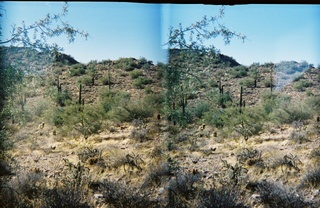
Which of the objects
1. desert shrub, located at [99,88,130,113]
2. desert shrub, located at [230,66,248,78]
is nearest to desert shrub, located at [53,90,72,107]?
desert shrub, located at [99,88,130,113]

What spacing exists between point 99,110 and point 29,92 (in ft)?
2.35

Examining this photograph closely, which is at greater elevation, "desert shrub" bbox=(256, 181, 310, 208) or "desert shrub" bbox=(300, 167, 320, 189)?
"desert shrub" bbox=(300, 167, 320, 189)

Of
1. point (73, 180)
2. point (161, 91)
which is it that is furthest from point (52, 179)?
point (161, 91)

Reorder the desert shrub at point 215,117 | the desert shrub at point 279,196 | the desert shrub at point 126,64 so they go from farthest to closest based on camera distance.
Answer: the desert shrub at point 215,117 < the desert shrub at point 126,64 < the desert shrub at point 279,196

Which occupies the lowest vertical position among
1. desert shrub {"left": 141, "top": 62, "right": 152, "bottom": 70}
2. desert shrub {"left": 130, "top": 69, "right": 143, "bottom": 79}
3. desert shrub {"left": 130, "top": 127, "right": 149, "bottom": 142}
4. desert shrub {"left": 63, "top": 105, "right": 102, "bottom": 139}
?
desert shrub {"left": 130, "top": 127, "right": 149, "bottom": 142}

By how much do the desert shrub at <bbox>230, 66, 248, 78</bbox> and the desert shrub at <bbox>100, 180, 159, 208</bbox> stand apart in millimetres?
1544

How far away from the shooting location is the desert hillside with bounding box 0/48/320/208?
10.7 feet

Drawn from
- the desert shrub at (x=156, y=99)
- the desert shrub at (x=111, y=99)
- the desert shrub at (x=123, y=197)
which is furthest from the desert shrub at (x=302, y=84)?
the desert shrub at (x=123, y=197)

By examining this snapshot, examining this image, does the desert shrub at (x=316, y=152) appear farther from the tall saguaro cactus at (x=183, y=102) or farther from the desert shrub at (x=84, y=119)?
the desert shrub at (x=84, y=119)

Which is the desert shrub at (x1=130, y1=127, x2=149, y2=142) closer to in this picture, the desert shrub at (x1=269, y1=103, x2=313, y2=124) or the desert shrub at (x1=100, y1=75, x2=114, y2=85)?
the desert shrub at (x1=100, y1=75, x2=114, y2=85)

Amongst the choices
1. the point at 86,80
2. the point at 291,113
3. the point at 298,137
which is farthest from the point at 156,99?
the point at 298,137

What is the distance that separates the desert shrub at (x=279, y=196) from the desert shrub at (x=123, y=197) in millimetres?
1043

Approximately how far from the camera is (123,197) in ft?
10.6

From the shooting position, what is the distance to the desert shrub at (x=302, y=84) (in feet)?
11.0
